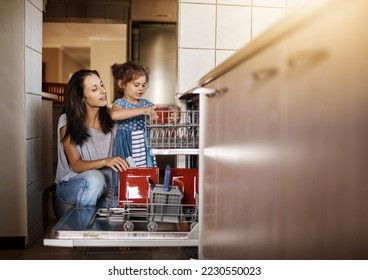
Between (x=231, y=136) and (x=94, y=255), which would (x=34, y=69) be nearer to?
(x=94, y=255)

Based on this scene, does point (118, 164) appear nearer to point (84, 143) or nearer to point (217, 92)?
point (84, 143)

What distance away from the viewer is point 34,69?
190 cm

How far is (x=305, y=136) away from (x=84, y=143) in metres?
1.40

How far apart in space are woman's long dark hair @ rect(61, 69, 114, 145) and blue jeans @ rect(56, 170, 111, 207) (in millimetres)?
170

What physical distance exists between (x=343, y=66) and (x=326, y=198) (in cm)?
12

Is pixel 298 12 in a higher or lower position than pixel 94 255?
higher

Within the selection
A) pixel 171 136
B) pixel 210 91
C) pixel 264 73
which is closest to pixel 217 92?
pixel 210 91

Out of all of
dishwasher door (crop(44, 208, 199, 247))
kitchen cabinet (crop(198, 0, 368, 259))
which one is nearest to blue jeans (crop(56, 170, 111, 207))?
dishwasher door (crop(44, 208, 199, 247))

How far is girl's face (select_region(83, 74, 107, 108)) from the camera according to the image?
1.79 m

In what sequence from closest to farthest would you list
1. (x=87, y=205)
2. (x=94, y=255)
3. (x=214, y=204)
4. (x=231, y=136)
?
(x=231, y=136), (x=214, y=204), (x=87, y=205), (x=94, y=255)

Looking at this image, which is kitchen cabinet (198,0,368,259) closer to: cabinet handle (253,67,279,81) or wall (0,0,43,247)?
cabinet handle (253,67,279,81)

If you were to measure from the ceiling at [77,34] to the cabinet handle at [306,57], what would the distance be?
483 centimetres

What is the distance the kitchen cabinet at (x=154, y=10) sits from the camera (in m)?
3.78
